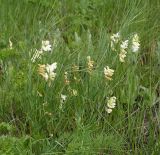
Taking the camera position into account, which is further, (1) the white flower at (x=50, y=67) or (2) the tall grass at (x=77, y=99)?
(1) the white flower at (x=50, y=67)

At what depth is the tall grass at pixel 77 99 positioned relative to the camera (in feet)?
6.64

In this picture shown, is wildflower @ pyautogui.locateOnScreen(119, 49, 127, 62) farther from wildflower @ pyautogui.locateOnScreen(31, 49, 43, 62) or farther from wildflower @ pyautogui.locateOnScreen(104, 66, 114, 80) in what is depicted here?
wildflower @ pyautogui.locateOnScreen(31, 49, 43, 62)

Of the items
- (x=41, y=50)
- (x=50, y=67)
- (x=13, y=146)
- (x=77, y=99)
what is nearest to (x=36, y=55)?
(x=41, y=50)

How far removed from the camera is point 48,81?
2150mm

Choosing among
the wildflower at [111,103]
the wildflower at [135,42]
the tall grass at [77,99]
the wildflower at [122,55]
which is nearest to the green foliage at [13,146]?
the tall grass at [77,99]

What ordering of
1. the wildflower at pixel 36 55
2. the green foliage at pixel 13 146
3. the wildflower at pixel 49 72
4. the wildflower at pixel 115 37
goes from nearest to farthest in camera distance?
the green foliage at pixel 13 146 < the wildflower at pixel 49 72 < the wildflower at pixel 36 55 < the wildflower at pixel 115 37

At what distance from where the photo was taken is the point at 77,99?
2205 millimetres

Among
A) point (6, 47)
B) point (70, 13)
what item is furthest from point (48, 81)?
point (70, 13)

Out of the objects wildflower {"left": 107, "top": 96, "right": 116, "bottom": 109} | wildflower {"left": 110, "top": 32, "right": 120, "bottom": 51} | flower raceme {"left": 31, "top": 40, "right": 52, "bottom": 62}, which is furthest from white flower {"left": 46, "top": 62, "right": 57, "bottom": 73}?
wildflower {"left": 110, "top": 32, "right": 120, "bottom": 51}

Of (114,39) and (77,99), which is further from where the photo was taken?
(114,39)

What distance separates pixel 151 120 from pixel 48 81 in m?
0.50

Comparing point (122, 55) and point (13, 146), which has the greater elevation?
point (122, 55)

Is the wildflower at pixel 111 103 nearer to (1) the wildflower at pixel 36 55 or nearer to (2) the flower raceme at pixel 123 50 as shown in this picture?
(2) the flower raceme at pixel 123 50

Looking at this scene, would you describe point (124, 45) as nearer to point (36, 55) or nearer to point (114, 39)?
point (114, 39)
